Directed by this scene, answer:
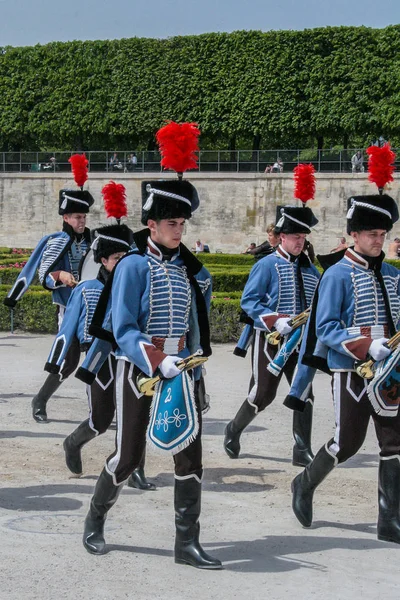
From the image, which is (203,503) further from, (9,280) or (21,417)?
(9,280)

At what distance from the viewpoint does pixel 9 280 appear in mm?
19328

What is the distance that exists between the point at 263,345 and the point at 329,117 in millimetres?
30392

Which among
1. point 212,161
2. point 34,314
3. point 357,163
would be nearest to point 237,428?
point 34,314

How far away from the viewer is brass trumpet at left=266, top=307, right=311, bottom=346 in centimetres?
700

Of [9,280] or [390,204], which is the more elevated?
[390,204]

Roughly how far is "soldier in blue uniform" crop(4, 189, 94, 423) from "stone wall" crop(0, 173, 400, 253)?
77.6 ft

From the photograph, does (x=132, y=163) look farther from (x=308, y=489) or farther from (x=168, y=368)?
(x=168, y=368)

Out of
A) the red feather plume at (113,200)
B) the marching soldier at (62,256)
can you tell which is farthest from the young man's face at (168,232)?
the marching soldier at (62,256)

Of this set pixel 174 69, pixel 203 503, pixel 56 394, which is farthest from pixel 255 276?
pixel 174 69

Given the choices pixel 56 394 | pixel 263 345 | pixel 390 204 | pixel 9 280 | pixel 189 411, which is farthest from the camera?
pixel 9 280

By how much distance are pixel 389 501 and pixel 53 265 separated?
4.14 metres

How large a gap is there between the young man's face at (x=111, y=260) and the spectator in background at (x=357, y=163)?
89.6 ft

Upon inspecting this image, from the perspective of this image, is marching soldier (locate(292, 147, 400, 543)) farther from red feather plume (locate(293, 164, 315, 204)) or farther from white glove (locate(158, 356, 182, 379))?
red feather plume (locate(293, 164, 315, 204))

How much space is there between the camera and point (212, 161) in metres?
36.4
